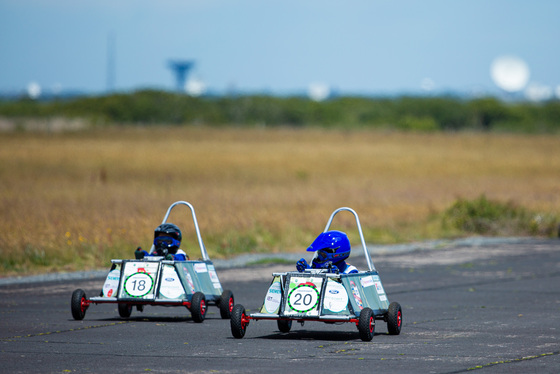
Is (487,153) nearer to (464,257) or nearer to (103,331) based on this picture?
(464,257)

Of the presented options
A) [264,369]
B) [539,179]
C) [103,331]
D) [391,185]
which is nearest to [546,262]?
[103,331]

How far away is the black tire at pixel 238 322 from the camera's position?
41.5ft

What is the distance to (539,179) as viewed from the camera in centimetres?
5925

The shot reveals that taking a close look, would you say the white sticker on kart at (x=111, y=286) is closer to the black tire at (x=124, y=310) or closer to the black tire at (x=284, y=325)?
the black tire at (x=124, y=310)

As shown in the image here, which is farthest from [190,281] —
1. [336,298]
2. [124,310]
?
[336,298]

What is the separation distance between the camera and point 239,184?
178ft

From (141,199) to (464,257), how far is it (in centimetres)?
1737

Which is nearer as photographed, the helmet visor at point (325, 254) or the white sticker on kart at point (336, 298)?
the white sticker on kart at point (336, 298)

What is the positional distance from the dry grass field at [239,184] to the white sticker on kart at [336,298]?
12076 millimetres

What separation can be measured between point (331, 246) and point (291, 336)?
138 centimetres

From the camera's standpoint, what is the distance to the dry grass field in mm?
27672

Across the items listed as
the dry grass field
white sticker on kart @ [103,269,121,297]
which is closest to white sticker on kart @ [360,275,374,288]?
white sticker on kart @ [103,269,121,297]

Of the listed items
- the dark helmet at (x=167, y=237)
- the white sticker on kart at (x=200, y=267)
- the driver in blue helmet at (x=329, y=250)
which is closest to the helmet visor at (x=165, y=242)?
the dark helmet at (x=167, y=237)

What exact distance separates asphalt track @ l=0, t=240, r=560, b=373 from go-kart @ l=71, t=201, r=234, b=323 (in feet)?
0.94
